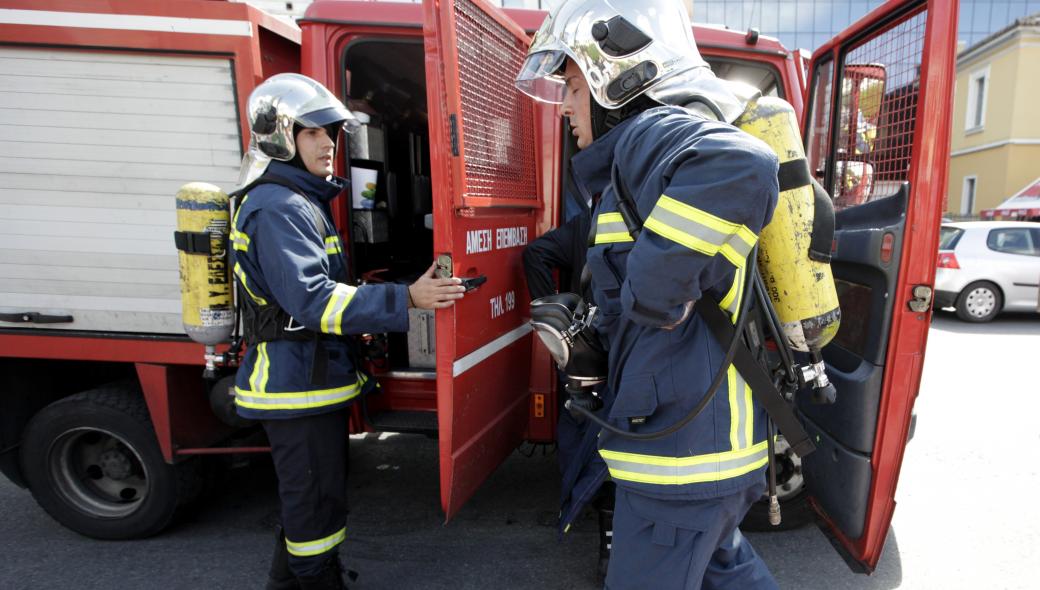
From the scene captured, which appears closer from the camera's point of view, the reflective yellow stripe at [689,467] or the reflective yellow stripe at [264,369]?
the reflective yellow stripe at [689,467]

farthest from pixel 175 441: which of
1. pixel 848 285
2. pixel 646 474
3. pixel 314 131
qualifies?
pixel 848 285

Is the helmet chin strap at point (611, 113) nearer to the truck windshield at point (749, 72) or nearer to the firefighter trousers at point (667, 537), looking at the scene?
the firefighter trousers at point (667, 537)

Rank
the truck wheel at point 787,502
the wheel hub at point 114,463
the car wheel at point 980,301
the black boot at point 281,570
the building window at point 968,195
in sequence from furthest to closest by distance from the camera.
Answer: the building window at point 968,195 < the car wheel at point 980,301 < the wheel hub at point 114,463 < the truck wheel at point 787,502 < the black boot at point 281,570

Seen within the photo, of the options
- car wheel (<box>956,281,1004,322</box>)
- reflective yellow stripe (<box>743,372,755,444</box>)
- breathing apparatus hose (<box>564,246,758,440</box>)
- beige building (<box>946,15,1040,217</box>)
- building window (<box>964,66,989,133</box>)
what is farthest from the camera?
building window (<box>964,66,989,133</box>)

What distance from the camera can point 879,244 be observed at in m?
2.15

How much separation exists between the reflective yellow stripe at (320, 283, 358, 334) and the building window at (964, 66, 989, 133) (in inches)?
1002

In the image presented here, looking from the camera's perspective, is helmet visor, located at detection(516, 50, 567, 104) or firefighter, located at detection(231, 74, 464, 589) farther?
firefighter, located at detection(231, 74, 464, 589)

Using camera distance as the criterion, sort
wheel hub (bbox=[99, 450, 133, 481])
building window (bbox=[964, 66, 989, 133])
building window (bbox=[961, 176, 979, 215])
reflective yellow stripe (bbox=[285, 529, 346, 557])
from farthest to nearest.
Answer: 1. building window (bbox=[961, 176, 979, 215])
2. building window (bbox=[964, 66, 989, 133])
3. wheel hub (bbox=[99, 450, 133, 481])
4. reflective yellow stripe (bbox=[285, 529, 346, 557])


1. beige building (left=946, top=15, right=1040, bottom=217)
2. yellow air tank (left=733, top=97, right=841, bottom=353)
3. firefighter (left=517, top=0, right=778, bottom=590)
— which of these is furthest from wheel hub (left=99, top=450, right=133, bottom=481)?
beige building (left=946, top=15, right=1040, bottom=217)

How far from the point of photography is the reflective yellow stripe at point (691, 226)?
1199mm

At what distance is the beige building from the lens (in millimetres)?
18750

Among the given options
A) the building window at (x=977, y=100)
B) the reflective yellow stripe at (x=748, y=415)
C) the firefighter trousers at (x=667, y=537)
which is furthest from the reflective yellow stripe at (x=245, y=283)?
the building window at (x=977, y=100)

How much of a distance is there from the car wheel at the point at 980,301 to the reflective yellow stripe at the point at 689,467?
8.37 metres

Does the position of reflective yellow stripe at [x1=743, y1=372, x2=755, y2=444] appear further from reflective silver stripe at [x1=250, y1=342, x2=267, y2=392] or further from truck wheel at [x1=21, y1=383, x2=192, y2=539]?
truck wheel at [x1=21, y1=383, x2=192, y2=539]
